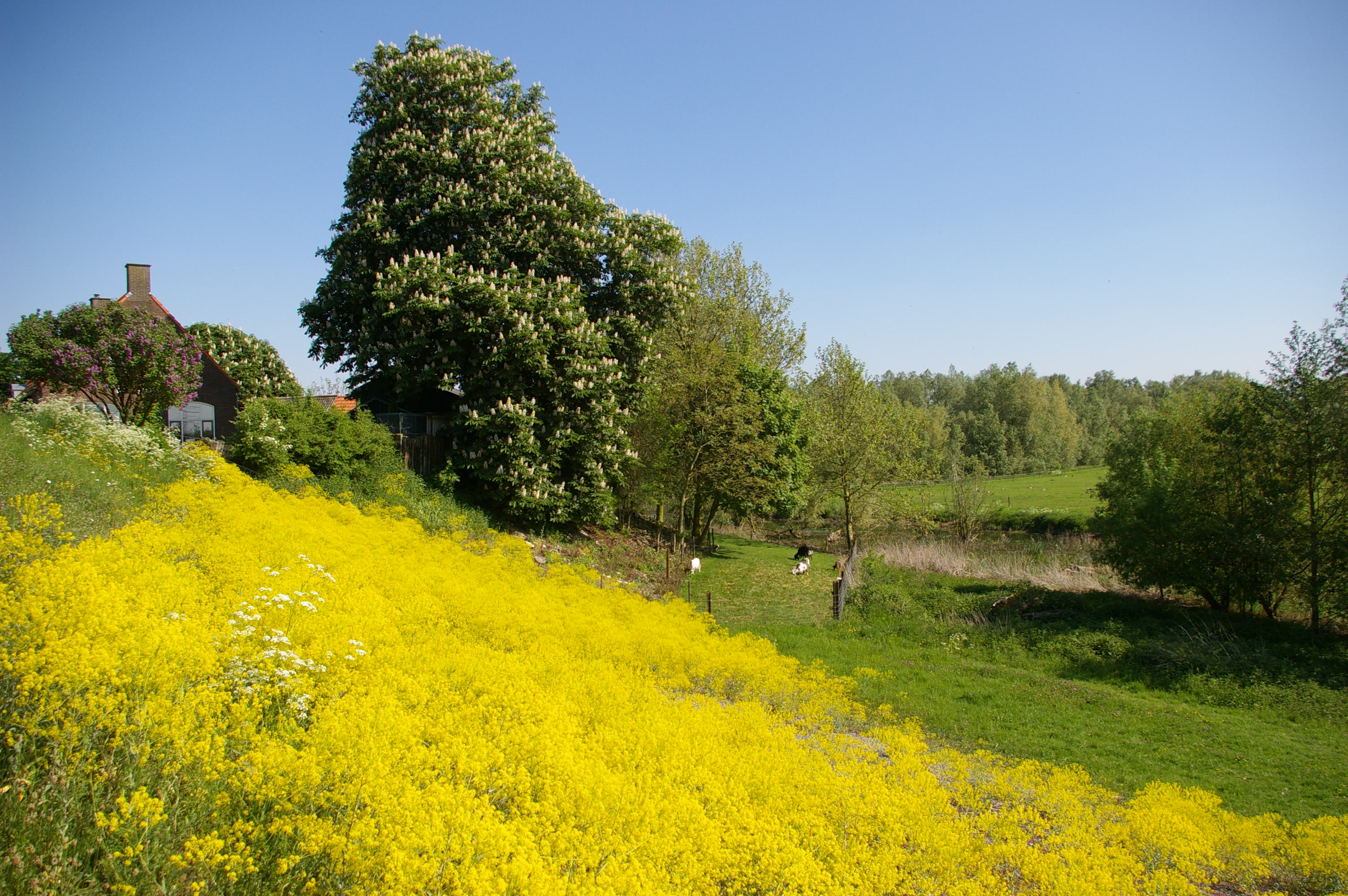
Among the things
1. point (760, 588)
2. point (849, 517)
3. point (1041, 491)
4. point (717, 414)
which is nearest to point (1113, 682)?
point (760, 588)

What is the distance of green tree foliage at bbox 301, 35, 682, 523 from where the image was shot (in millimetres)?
17828

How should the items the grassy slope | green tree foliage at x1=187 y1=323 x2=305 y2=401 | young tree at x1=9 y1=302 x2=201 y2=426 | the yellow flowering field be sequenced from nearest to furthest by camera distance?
the yellow flowering field, the grassy slope, young tree at x1=9 y1=302 x2=201 y2=426, green tree foliage at x1=187 y1=323 x2=305 y2=401

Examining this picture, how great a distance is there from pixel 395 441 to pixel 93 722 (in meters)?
15.7

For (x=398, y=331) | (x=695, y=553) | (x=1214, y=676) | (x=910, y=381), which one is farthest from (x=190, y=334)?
(x=910, y=381)

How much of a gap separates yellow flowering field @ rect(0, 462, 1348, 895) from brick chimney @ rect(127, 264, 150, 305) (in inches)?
1076

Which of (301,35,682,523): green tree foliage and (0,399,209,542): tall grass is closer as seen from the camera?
(0,399,209,542): tall grass

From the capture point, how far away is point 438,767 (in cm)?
457

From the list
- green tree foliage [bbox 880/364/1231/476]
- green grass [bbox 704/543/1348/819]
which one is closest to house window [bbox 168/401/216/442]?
green grass [bbox 704/543/1348/819]

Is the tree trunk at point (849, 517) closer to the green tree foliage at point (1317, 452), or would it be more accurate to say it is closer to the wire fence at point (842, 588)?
the wire fence at point (842, 588)

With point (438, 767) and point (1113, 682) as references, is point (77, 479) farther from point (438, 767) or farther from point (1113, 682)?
point (1113, 682)

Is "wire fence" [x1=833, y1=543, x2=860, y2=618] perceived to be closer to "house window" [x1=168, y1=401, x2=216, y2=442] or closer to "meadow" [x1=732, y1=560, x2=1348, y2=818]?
"meadow" [x1=732, y1=560, x2=1348, y2=818]

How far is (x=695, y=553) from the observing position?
997 inches

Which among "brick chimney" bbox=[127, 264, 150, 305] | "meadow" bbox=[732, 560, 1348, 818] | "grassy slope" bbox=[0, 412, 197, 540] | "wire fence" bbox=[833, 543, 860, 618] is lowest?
"meadow" bbox=[732, 560, 1348, 818]

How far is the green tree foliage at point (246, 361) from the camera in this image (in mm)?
31547
